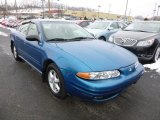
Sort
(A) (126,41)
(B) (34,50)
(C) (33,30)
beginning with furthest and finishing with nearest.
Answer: (A) (126,41) → (C) (33,30) → (B) (34,50)

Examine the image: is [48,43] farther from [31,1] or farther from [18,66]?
[31,1]

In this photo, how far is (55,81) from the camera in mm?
3584

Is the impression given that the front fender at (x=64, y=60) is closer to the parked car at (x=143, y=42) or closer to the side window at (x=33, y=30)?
the side window at (x=33, y=30)

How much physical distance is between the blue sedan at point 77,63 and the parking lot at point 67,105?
27cm

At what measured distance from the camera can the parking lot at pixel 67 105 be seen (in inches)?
120

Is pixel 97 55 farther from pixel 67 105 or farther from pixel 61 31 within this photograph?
pixel 61 31

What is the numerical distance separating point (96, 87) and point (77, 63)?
20.3 inches

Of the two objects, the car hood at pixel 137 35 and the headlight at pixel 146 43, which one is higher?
the car hood at pixel 137 35

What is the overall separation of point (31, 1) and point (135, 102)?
147600 mm

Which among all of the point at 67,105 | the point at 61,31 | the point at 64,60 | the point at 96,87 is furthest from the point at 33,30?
the point at 96,87

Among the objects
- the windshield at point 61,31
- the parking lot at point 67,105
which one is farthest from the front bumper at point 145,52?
the windshield at point 61,31

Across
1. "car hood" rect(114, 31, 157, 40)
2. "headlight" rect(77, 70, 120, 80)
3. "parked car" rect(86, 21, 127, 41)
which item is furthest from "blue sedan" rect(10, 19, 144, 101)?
"parked car" rect(86, 21, 127, 41)

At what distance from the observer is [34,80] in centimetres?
446

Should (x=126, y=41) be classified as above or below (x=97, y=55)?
below
